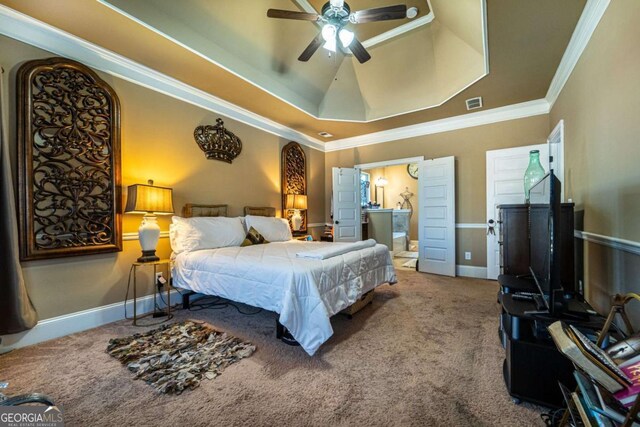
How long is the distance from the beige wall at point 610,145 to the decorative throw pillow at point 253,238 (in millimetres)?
3311

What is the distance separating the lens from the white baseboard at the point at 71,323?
2098mm

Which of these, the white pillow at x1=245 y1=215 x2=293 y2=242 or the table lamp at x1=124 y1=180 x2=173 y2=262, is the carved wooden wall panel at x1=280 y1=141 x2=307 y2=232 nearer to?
the white pillow at x1=245 y1=215 x2=293 y2=242

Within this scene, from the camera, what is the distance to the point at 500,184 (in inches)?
157

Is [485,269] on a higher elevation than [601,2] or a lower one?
lower

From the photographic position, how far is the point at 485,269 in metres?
4.20

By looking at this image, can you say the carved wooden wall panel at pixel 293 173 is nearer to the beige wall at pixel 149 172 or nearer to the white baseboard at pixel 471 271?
the beige wall at pixel 149 172

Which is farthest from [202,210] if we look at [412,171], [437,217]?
[412,171]

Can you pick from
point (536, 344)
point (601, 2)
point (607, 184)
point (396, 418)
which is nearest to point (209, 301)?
point (396, 418)

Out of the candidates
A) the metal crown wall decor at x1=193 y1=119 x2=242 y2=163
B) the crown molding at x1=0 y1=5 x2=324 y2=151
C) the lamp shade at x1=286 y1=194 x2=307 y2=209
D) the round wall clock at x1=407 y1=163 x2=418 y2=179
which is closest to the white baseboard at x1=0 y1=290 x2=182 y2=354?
the metal crown wall decor at x1=193 y1=119 x2=242 y2=163

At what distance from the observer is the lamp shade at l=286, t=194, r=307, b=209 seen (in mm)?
4766

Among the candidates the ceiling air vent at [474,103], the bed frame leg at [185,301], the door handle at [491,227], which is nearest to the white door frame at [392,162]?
the ceiling air vent at [474,103]

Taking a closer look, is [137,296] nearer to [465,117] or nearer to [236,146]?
[236,146]

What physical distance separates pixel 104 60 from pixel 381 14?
270 centimetres

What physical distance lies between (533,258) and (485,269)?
2545 mm
